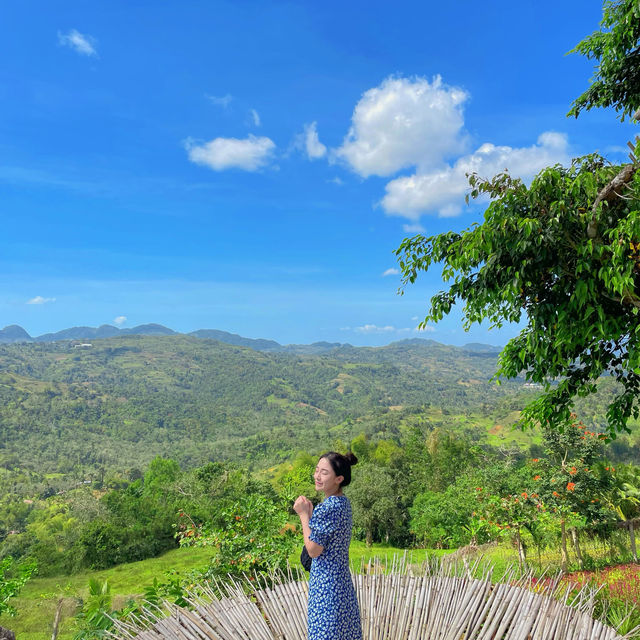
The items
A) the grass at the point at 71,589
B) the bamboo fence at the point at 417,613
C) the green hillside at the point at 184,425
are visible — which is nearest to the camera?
the bamboo fence at the point at 417,613

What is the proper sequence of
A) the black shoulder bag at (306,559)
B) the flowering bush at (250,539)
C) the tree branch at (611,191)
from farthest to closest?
the flowering bush at (250,539) → the tree branch at (611,191) → the black shoulder bag at (306,559)

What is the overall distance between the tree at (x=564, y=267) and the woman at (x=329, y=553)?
2.30m

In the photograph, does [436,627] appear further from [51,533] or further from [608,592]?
[51,533]

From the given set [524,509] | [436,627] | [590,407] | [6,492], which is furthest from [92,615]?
[590,407]

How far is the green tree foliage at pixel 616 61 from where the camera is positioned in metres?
4.65

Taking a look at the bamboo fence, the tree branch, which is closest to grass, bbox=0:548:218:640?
the bamboo fence

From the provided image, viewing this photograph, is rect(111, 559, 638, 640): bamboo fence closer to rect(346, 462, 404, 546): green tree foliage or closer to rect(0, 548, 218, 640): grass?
rect(0, 548, 218, 640): grass

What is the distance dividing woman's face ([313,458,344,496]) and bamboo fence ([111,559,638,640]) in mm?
1726

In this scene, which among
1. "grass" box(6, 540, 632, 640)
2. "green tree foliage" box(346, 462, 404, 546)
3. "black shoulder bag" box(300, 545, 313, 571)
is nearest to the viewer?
"black shoulder bag" box(300, 545, 313, 571)

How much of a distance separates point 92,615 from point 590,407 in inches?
4258

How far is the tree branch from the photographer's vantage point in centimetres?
363

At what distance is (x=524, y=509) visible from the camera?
29.5 feet

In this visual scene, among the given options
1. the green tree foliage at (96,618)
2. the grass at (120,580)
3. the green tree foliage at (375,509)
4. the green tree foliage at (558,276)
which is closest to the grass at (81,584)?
the grass at (120,580)

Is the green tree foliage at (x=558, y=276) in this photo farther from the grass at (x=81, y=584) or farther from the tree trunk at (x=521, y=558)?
the grass at (x=81, y=584)
